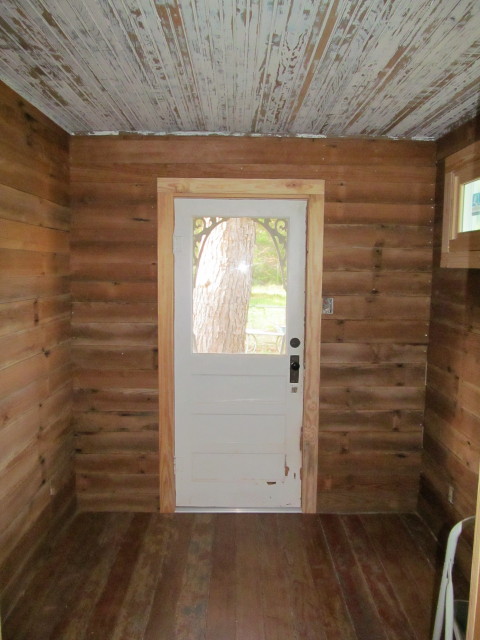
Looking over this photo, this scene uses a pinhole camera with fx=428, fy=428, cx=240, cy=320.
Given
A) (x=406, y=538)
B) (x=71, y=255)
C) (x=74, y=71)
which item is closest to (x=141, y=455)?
(x=71, y=255)

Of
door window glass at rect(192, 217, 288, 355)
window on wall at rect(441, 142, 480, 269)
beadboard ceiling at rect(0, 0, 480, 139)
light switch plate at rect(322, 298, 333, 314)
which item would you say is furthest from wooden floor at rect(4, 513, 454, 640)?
beadboard ceiling at rect(0, 0, 480, 139)

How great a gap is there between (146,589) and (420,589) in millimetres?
1357

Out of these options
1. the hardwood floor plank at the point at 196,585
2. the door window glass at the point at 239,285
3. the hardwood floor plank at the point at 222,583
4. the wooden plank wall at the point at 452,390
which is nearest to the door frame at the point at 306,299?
the door window glass at the point at 239,285

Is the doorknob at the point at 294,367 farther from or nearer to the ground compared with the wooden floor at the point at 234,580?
farther from the ground

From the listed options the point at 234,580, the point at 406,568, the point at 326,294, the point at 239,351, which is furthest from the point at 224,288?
the point at 406,568

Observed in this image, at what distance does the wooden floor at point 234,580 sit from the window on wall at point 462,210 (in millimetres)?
1639

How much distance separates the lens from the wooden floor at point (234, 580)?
1.89 metres

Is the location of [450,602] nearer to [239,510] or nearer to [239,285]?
[239,510]

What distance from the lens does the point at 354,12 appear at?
53.0 inches

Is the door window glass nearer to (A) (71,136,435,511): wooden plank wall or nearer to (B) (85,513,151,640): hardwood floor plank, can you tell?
(A) (71,136,435,511): wooden plank wall

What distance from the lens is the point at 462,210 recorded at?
233cm

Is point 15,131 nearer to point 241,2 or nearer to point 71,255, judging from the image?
point 71,255

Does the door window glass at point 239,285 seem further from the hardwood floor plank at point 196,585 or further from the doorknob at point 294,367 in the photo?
the hardwood floor plank at point 196,585

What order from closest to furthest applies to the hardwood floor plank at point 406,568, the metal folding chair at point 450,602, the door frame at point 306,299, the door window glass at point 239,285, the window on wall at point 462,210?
the metal folding chair at point 450,602 < the hardwood floor plank at point 406,568 < the window on wall at point 462,210 < the door frame at point 306,299 < the door window glass at point 239,285
